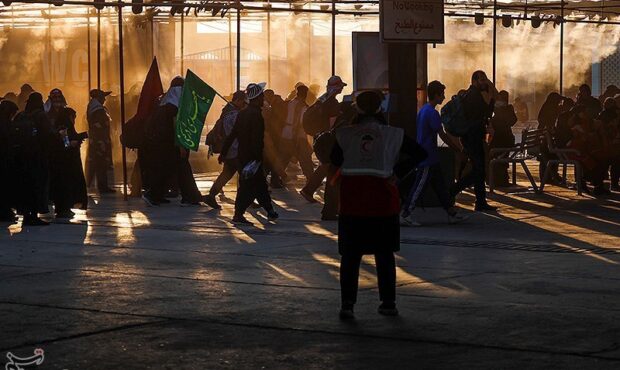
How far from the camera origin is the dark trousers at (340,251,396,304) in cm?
920

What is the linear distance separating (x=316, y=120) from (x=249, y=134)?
1.37m

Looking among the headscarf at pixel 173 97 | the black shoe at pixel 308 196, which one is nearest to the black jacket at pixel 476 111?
the black shoe at pixel 308 196

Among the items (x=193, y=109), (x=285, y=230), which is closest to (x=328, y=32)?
(x=193, y=109)

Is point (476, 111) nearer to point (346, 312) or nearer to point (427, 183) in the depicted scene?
point (427, 183)

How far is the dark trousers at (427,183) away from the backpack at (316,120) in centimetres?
219

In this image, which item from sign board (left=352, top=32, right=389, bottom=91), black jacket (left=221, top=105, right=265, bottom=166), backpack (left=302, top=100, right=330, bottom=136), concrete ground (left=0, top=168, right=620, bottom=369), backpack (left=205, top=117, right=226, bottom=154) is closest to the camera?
concrete ground (left=0, top=168, right=620, bottom=369)

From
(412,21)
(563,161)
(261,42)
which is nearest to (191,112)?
(412,21)

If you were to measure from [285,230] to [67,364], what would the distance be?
831 cm

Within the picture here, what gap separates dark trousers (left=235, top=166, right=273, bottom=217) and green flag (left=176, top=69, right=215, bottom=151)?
2654 millimetres

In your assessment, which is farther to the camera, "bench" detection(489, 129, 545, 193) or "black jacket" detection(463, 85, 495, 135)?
"bench" detection(489, 129, 545, 193)

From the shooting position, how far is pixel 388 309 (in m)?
9.24

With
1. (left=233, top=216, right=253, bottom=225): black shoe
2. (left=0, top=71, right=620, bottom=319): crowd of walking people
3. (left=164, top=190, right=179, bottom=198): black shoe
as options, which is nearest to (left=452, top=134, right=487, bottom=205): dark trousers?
(left=0, top=71, right=620, bottom=319): crowd of walking people

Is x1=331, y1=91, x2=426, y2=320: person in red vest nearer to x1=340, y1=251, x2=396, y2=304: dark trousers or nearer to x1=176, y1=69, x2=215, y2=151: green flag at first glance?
x1=340, y1=251, x2=396, y2=304: dark trousers

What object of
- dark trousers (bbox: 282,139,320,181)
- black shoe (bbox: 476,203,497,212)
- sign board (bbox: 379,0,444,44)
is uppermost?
sign board (bbox: 379,0,444,44)
